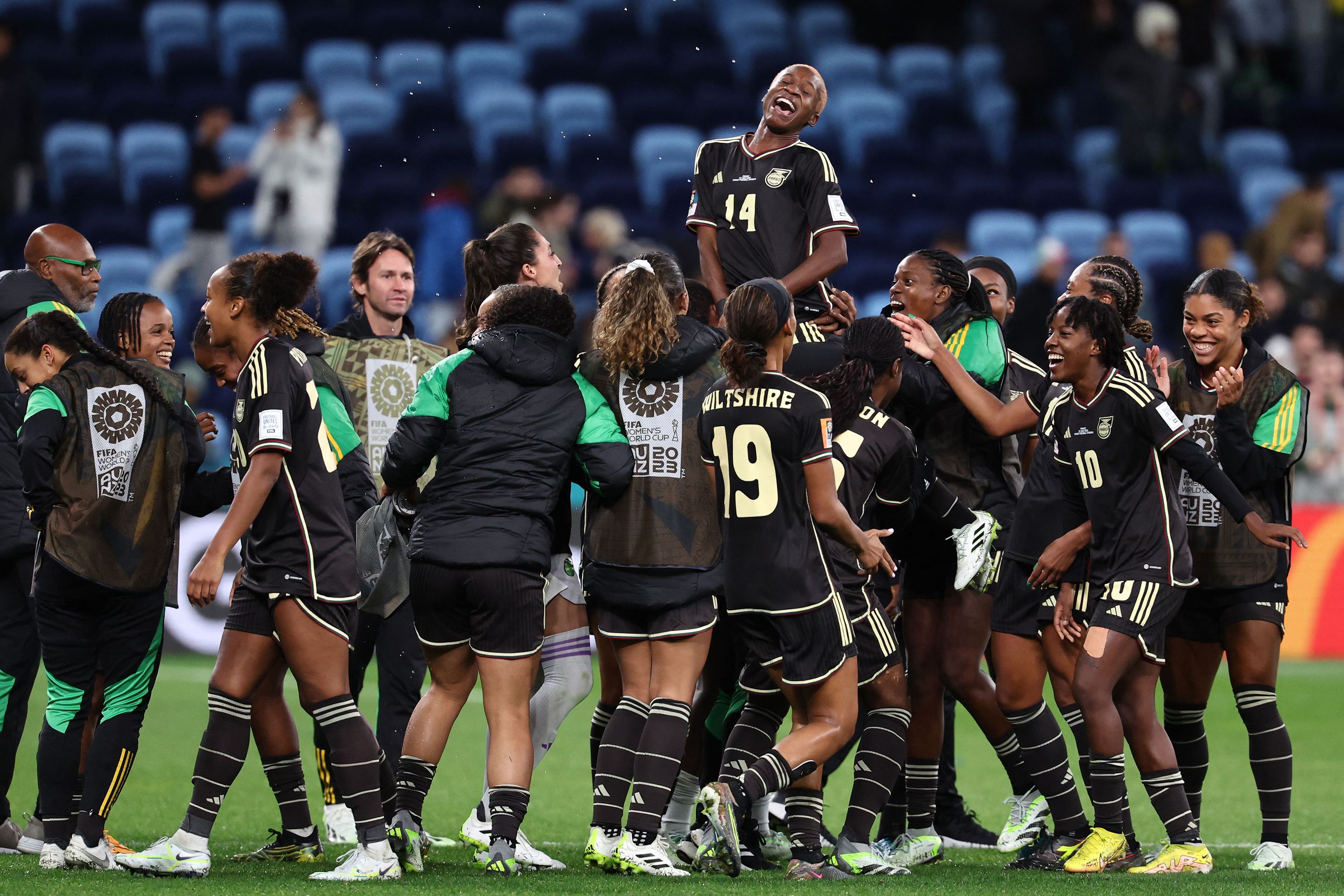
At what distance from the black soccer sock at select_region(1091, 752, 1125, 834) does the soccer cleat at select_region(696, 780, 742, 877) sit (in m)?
1.35

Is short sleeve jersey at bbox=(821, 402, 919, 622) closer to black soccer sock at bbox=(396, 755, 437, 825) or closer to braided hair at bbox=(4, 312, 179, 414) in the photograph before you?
black soccer sock at bbox=(396, 755, 437, 825)

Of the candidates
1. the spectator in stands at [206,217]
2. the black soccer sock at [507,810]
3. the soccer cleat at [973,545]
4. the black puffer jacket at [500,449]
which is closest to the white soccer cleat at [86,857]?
the black soccer sock at [507,810]

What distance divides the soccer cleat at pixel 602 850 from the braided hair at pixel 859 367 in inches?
64.3

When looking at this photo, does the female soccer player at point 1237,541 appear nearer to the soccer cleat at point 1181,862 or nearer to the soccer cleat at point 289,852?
the soccer cleat at point 1181,862

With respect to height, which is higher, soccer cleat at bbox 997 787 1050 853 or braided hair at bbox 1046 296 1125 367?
braided hair at bbox 1046 296 1125 367

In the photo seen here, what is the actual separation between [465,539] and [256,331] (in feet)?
3.40

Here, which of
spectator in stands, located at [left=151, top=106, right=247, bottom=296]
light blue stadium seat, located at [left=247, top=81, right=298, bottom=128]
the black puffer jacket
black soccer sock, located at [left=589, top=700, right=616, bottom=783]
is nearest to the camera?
the black puffer jacket

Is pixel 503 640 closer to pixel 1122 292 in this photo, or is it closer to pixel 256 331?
pixel 256 331

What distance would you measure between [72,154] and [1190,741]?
535 inches

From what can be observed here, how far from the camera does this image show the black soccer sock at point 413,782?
5766mm

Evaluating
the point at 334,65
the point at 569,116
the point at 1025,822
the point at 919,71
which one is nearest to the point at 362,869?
the point at 1025,822

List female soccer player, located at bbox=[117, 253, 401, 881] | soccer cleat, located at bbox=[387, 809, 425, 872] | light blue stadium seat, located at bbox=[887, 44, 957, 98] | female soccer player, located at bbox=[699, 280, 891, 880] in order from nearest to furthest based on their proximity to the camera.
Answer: female soccer player, located at bbox=[117, 253, 401, 881], female soccer player, located at bbox=[699, 280, 891, 880], soccer cleat, located at bbox=[387, 809, 425, 872], light blue stadium seat, located at bbox=[887, 44, 957, 98]

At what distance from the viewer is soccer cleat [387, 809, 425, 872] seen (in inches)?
226

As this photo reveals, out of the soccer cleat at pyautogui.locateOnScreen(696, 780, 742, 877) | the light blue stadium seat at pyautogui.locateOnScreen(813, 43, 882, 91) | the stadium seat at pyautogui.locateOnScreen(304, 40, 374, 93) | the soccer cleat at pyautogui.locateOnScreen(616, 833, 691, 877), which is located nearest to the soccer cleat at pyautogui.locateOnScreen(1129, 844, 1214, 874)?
the soccer cleat at pyautogui.locateOnScreen(696, 780, 742, 877)
